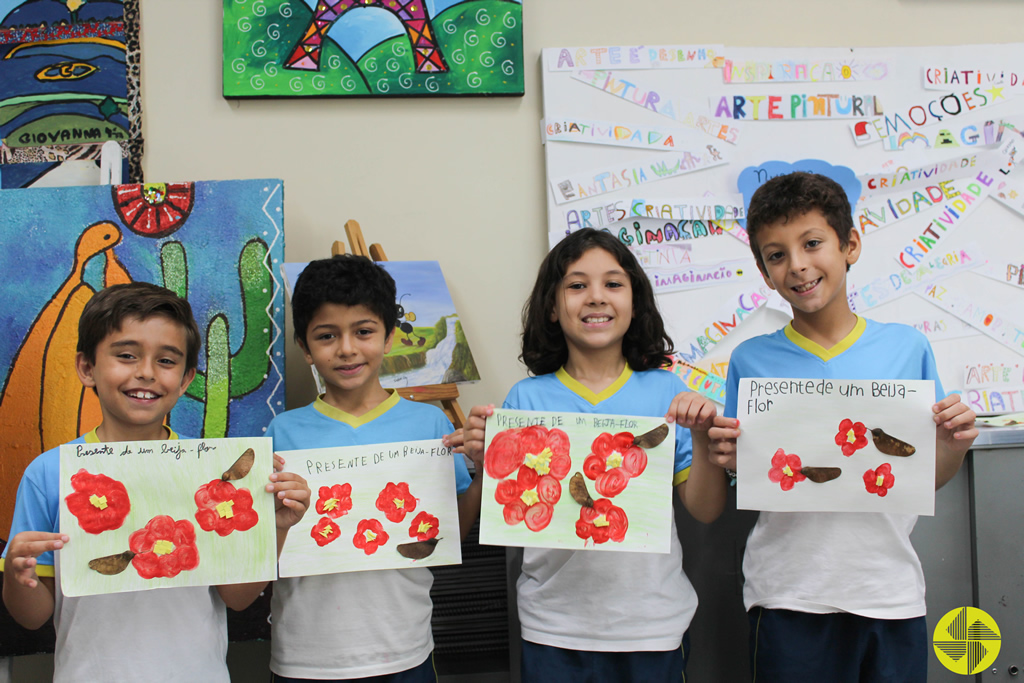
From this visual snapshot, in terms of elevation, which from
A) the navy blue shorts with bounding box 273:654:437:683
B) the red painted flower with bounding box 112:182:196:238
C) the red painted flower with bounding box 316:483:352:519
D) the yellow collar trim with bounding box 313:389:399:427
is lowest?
the navy blue shorts with bounding box 273:654:437:683

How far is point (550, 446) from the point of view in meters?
1.40

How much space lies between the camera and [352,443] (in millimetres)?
1516

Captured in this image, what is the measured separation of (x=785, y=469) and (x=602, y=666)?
0.54 meters

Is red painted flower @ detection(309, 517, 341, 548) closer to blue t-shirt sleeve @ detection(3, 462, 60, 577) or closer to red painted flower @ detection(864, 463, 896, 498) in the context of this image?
blue t-shirt sleeve @ detection(3, 462, 60, 577)

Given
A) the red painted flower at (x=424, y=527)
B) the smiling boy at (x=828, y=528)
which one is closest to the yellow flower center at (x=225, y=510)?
the red painted flower at (x=424, y=527)

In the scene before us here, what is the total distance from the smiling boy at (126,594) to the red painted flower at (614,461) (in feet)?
1.90

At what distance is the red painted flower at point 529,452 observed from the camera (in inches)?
55.0

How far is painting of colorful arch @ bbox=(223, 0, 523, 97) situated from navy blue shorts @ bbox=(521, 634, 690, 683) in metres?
1.83

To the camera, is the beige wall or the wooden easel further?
the beige wall

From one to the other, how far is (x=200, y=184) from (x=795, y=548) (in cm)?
198

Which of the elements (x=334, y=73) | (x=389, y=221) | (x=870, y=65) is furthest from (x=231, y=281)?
(x=870, y=65)

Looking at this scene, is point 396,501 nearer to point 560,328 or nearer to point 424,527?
point 424,527

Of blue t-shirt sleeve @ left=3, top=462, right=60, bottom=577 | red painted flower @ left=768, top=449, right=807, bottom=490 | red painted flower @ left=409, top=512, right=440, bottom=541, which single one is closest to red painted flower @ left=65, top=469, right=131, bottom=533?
blue t-shirt sleeve @ left=3, top=462, right=60, bottom=577

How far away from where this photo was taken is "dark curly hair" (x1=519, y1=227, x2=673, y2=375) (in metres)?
1.61
